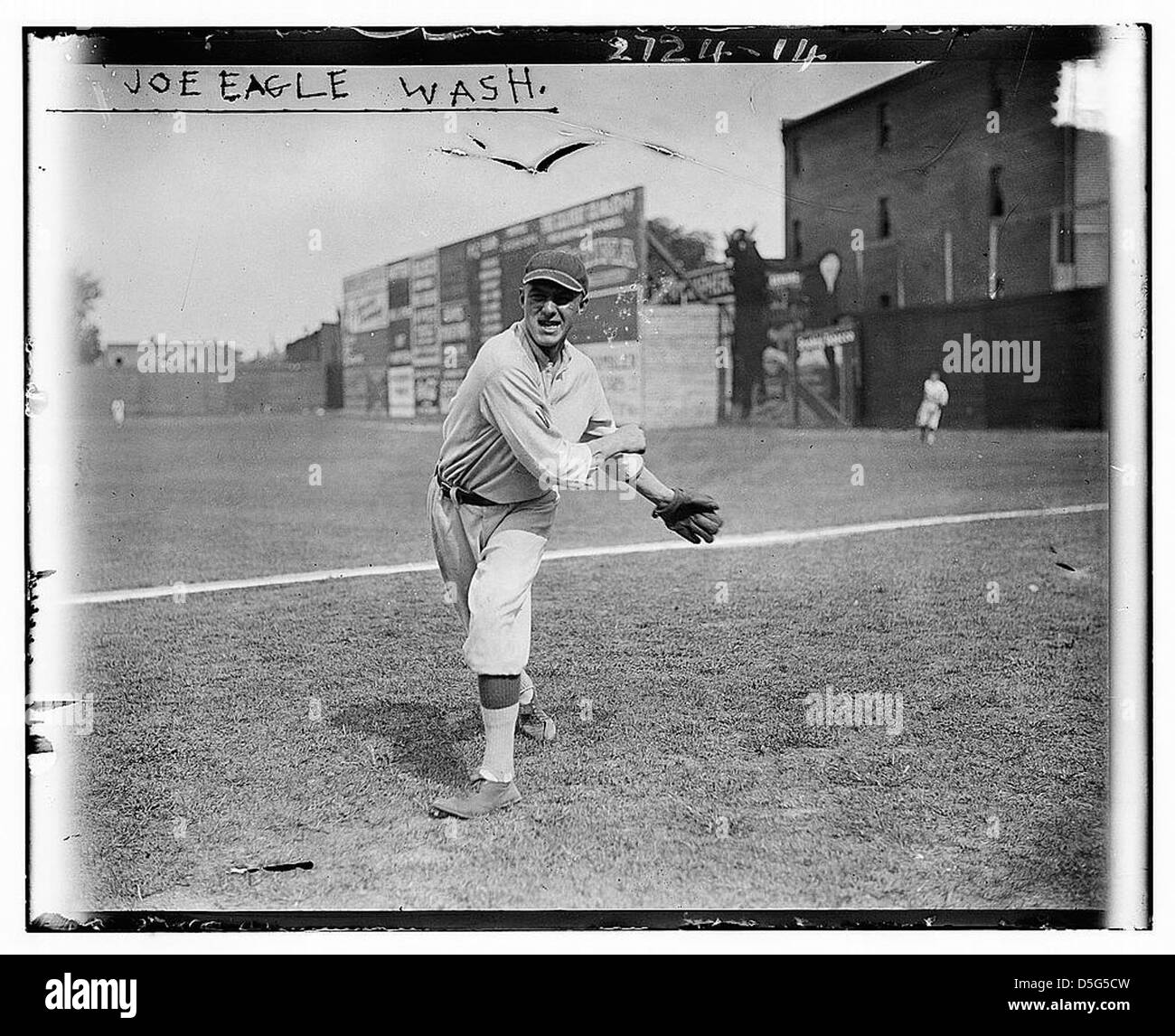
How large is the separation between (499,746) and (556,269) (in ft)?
4.68

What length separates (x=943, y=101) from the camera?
165 inches

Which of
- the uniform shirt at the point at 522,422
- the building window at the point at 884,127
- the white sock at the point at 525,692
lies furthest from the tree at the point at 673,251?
the white sock at the point at 525,692

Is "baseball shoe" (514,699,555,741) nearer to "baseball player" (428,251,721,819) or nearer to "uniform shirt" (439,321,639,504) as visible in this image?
"baseball player" (428,251,721,819)

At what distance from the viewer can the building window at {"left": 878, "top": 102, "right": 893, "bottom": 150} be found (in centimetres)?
450

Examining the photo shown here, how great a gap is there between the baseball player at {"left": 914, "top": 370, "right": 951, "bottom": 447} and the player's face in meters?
2.84

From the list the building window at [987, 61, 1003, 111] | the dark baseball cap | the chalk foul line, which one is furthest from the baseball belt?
the building window at [987, 61, 1003, 111]

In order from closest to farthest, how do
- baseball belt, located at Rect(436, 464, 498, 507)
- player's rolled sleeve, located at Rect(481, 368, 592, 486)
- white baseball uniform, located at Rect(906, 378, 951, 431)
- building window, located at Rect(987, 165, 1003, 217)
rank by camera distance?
player's rolled sleeve, located at Rect(481, 368, 592, 486) < baseball belt, located at Rect(436, 464, 498, 507) < building window, located at Rect(987, 165, 1003, 217) < white baseball uniform, located at Rect(906, 378, 951, 431)

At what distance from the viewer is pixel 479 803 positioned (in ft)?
11.4

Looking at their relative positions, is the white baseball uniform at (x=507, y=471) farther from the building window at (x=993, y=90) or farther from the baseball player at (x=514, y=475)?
the building window at (x=993, y=90)

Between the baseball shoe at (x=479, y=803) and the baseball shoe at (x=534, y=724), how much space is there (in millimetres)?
432

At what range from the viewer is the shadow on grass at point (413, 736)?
376 cm

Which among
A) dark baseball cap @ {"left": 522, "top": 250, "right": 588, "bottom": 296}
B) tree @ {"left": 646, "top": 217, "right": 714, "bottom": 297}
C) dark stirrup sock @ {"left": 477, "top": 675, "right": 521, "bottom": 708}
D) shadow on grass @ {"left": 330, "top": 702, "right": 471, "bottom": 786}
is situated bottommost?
shadow on grass @ {"left": 330, "top": 702, "right": 471, "bottom": 786}

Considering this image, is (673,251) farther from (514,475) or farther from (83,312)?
(83,312)
